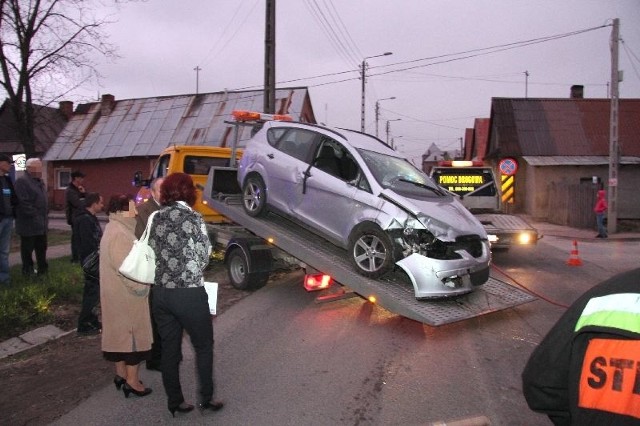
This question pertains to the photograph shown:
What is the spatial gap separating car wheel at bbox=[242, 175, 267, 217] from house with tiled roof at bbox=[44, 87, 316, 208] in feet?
59.6

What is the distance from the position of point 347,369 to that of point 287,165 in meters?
3.60

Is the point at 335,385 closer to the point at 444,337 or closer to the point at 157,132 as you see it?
the point at 444,337

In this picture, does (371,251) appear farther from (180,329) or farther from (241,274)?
(180,329)

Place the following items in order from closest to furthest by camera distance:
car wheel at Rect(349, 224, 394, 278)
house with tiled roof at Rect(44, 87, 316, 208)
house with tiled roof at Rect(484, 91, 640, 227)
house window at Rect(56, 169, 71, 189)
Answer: car wheel at Rect(349, 224, 394, 278), house with tiled roof at Rect(484, 91, 640, 227), house with tiled roof at Rect(44, 87, 316, 208), house window at Rect(56, 169, 71, 189)

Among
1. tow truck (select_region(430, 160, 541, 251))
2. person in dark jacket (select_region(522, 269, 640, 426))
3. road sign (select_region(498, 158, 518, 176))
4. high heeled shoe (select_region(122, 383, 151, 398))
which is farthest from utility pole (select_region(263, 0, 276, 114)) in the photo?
person in dark jacket (select_region(522, 269, 640, 426))

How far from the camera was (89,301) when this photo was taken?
586cm

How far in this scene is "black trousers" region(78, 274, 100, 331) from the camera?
226 inches

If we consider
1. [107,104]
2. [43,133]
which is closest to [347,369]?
[107,104]

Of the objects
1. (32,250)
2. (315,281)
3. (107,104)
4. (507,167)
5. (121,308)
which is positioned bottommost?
(315,281)

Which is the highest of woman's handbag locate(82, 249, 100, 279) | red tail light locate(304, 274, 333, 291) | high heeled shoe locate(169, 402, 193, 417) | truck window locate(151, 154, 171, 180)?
truck window locate(151, 154, 171, 180)

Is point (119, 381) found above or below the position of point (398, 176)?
below

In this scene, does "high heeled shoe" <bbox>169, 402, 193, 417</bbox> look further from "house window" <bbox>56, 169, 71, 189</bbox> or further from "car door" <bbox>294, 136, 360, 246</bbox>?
"house window" <bbox>56, 169, 71, 189</bbox>

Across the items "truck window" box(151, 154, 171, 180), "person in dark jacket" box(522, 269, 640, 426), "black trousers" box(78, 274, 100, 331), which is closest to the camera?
"person in dark jacket" box(522, 269, 640, 426)

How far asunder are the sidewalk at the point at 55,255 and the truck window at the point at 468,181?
273 centimetres
